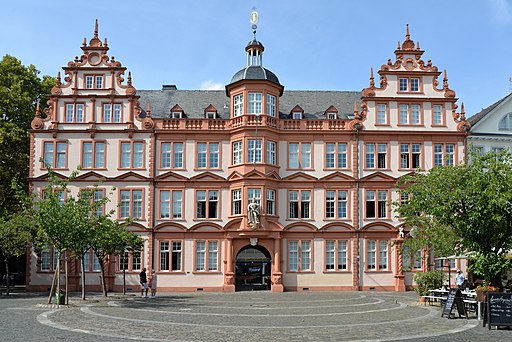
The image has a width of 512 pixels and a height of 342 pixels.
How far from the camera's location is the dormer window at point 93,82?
4903 centimetres

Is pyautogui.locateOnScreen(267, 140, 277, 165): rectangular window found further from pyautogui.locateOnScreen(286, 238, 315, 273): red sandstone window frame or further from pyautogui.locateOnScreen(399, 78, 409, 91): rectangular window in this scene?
pyautogui.locateOnScreen(399, 78, 409, 91): rectangular window

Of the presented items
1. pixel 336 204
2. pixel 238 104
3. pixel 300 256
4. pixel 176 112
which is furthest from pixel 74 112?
pixel 336 204

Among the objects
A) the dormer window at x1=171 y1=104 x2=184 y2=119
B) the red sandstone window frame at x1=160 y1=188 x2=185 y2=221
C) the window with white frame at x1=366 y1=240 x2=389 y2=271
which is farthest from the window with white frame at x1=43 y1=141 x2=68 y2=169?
the window with white frame at x1=366 y1=240 x2=389 y2=271

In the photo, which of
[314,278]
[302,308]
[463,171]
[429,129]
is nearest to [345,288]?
[314,278]

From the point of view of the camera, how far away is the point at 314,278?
1889 inches

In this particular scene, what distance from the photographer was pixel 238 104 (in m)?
49.2

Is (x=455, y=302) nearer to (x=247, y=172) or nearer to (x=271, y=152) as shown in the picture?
(x=247, y=172)

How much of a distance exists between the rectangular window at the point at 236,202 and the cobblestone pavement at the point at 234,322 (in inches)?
523

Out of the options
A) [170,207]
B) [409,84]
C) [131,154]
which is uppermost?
[409,84]

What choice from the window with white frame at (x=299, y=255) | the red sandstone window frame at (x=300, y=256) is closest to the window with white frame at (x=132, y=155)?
the red sandstone window frame at (x=300, y=256)

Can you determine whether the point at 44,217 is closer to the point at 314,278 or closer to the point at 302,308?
the point at 302,308

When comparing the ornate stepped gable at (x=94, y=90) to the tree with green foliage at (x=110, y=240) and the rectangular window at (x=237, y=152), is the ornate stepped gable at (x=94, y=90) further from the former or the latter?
the tree with green foliage at (x=110, y=240)

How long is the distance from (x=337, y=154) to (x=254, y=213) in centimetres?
785

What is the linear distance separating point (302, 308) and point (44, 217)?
43.6 ft
